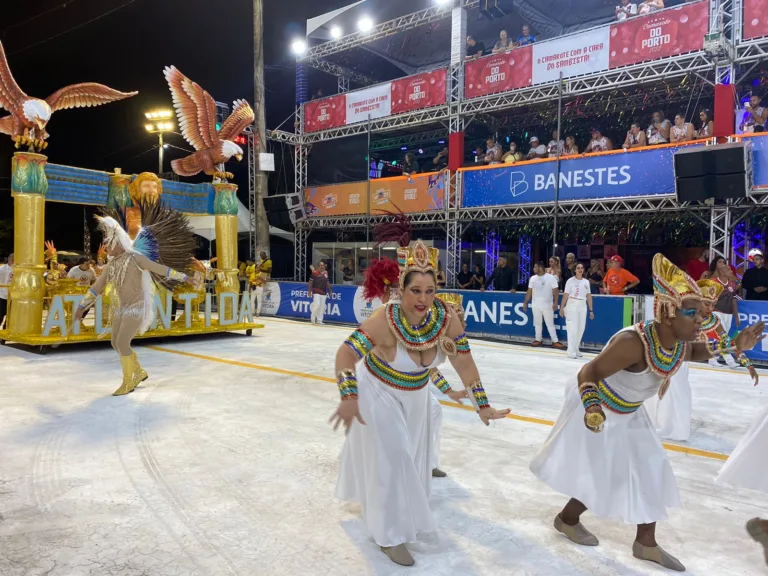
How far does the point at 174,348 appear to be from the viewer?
10094mm

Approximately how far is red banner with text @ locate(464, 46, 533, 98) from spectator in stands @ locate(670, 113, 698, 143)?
3.62 metres

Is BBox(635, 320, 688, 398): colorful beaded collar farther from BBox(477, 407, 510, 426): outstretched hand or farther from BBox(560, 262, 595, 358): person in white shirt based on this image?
BBox(560, 262, 595, 358): person in white shirt

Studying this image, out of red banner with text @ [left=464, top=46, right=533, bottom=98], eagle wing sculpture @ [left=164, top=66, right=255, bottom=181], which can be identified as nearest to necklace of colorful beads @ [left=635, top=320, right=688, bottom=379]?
eagle wing sculpture @ [left=164, top=66, right=255, bottom=181]

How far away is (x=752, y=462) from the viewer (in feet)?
9.30

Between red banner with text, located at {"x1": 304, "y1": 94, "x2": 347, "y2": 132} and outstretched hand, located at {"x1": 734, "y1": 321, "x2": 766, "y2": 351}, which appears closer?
outstretched hand, located at {"x1": 734, "y1": 321, "x2": 766, "y2": 351}

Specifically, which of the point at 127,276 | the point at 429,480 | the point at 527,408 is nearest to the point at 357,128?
the point at 127,276

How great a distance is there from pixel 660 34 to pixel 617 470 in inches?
473

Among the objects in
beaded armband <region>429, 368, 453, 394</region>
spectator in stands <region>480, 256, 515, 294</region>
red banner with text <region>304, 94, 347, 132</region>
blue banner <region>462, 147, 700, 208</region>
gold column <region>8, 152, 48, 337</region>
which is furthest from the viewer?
red banner with text <region>304, 94, 347, 132</region>

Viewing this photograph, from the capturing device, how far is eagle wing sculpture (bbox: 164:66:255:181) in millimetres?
10695

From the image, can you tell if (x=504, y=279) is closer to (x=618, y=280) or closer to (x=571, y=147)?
(x=618, y=280)

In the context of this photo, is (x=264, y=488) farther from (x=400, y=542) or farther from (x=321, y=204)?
(x=321, y=204)

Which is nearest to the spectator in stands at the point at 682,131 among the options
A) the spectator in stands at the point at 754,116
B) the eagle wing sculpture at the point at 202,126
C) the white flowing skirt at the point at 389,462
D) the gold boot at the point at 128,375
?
the spectator in stands at the point at 754,116

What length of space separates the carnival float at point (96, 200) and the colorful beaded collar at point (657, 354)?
657 cm

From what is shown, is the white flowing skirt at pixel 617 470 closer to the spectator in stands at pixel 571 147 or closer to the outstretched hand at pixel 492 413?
the outstretched hand at pixel 492 413
